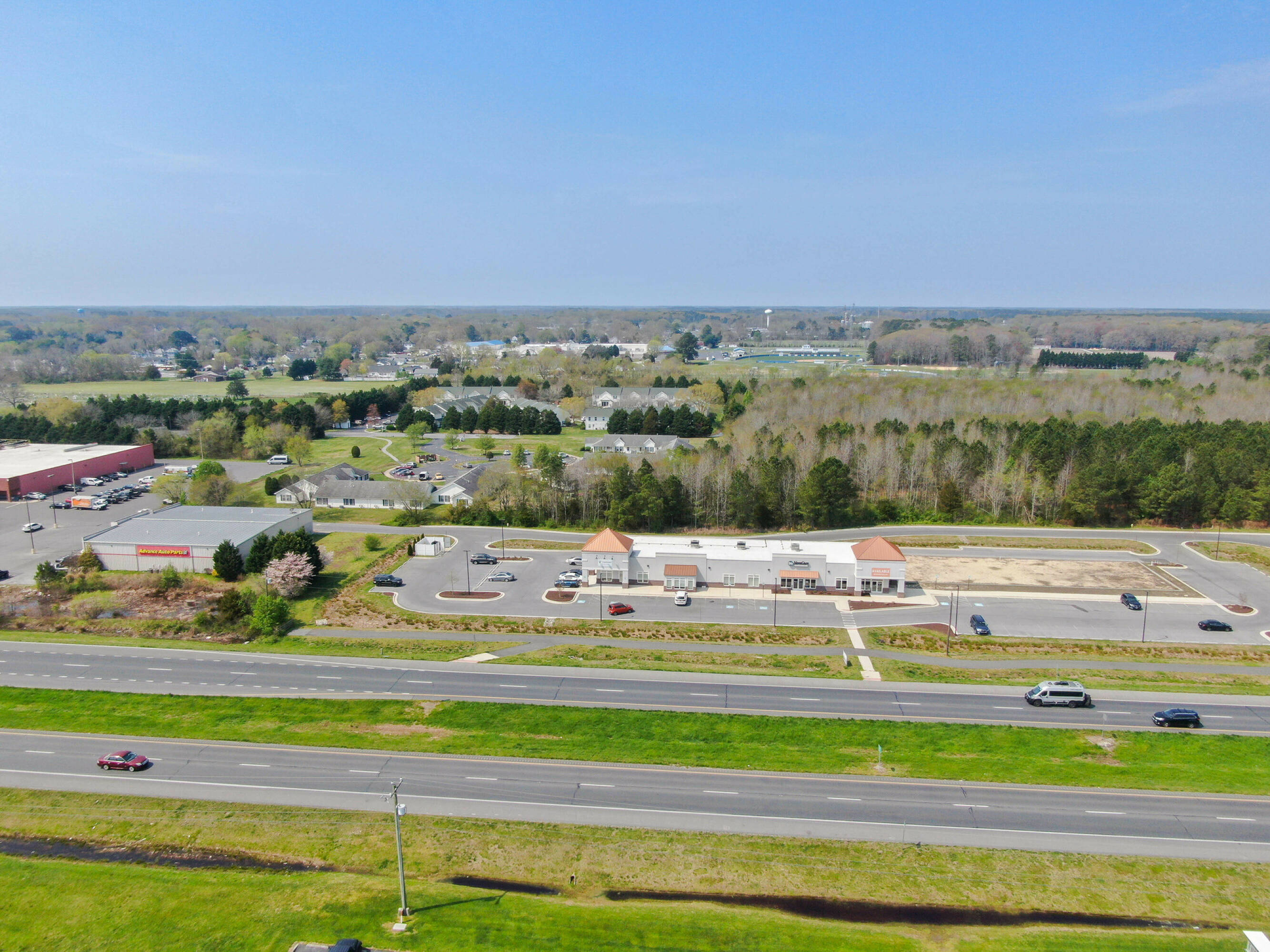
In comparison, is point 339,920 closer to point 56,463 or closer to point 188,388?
point 56,463

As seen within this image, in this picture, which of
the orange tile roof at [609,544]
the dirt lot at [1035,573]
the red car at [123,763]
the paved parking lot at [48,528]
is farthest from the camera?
the paved parking lot at [48,528]

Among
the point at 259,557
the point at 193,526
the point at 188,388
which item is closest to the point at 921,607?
the point at 259,557

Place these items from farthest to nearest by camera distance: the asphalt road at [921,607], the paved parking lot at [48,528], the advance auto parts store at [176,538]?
1. the paved parking lot at [48,528]
2. the advance auto parts store at [176,538]
3. the asphalt road at [921,607]

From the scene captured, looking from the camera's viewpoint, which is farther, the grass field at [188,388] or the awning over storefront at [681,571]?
the grass field at [188,388]

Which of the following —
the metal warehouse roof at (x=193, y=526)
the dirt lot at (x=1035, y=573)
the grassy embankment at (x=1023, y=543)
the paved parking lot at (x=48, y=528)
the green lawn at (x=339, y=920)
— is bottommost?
the green lawn at (x=339, y=920)

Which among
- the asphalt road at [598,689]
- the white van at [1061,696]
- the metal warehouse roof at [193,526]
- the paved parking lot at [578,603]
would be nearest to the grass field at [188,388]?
the metal warehouse roof at [193,526]

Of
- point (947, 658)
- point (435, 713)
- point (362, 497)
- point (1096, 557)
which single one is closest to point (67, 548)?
point (362, 497)

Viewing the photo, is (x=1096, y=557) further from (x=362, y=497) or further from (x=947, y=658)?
(x=362, y=497)

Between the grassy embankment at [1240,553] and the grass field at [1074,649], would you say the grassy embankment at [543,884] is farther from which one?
the grassy embankment at [1240,553]

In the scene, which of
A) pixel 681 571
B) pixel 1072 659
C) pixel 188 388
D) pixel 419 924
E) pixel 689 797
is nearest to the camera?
pixel 419 924
